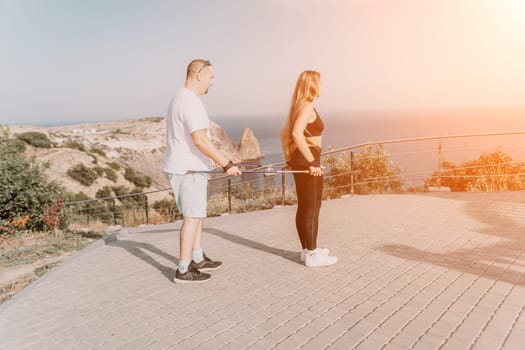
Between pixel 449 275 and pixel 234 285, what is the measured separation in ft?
6.52

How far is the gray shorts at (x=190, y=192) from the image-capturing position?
428 centimetres

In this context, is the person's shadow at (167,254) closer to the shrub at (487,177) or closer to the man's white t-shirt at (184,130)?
the man's white t-shirt at (184,130)

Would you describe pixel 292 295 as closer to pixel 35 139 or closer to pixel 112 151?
pixel 35 139

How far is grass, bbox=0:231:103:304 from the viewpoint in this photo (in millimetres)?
5620

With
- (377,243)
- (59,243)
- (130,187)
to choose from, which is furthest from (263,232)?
(130,187)

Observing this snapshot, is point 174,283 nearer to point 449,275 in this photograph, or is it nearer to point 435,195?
point 449,275

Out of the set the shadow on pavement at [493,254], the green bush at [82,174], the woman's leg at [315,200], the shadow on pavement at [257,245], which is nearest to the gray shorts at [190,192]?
the woman's leg at [315,200]

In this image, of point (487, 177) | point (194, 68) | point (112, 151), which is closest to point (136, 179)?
point (112, 151)

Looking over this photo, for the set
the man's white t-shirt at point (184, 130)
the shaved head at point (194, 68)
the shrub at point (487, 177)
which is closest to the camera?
the man's white t-shirt at point (184, 130)

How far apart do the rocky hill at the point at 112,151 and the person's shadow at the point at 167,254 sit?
398 inches

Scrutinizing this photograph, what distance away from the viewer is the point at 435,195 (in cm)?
899

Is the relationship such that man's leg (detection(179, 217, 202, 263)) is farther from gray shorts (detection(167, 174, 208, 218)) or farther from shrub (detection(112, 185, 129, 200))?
shrub (detection(112, 185, 129, 200))

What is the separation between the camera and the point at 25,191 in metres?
13.4

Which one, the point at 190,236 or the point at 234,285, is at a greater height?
the point at 190,236
